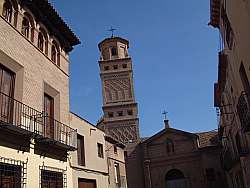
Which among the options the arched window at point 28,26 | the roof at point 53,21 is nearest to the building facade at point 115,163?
the roof at point 53,21

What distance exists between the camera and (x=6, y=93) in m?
9.68

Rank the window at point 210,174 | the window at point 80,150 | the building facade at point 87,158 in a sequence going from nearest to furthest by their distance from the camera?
1. the building facade at point 87,158
2. the window at point 80,150
3. the window at point 210,174

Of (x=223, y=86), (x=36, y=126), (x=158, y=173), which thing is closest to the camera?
(x=36, y=126)

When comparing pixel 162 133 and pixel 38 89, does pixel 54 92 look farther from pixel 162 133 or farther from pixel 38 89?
pixel 162 133

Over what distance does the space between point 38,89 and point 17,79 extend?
4.02 feet

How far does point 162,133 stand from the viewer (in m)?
36.8

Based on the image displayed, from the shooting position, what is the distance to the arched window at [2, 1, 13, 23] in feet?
33.2

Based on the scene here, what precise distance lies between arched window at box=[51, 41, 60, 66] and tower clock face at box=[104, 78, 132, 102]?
28.1 metres

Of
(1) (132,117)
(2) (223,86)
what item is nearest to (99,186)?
(2) (223,86)

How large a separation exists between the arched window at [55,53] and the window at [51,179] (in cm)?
469

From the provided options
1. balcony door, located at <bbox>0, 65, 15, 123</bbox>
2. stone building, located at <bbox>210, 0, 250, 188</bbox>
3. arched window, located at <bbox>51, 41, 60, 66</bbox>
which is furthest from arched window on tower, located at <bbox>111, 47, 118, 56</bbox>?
balcony door, located at <bbox>0, 65, 15, 123</bbox>

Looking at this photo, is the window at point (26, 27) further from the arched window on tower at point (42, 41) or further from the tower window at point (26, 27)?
the arched window on tower at point (42, 41)

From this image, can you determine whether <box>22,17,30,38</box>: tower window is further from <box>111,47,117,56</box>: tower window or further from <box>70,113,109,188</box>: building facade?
<box>111,47,117,56</box>: tower window

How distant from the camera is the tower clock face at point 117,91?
41.8 meters
